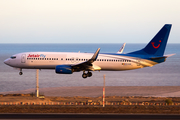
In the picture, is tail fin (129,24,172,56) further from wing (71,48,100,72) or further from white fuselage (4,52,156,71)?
wing (71,48,100,72)

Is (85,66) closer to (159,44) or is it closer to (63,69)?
(63,69)

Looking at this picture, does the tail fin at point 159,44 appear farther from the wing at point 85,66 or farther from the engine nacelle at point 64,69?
the engine nacelle at point 64,69

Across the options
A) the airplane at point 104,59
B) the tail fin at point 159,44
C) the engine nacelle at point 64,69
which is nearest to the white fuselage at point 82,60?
the airplane at point 104,59

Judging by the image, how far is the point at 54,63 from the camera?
62.4m

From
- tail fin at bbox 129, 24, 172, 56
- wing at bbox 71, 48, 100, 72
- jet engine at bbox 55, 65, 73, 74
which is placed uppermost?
tail fin at bbox 129, 24, 172, 56

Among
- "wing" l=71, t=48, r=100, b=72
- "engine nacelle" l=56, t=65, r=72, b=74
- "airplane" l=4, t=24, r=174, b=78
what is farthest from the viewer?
"airplane" l=4, t=24, r=174, b=78

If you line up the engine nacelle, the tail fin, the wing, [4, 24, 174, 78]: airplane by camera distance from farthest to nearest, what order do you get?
1. the tail fin
2. [4, 24, 174, 78]: airplane
3. the engine nacelle
4. the wing

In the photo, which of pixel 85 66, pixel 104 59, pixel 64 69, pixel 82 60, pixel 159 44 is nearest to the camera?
pixel 64 69

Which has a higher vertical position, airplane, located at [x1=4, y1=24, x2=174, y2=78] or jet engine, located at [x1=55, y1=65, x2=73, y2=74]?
airplane, located at [x1=4, y1=24, x2=174, y2=78]

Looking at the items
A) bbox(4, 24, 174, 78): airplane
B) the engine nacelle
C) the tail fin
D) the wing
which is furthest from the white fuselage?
the tail fin

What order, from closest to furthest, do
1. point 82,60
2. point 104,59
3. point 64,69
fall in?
point 64,69
point 82,60
point 104,59

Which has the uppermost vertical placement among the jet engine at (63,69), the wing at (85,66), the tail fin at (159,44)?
the tail fin at (159,44)

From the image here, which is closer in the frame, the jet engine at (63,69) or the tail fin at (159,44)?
the jet engine at (63,69)

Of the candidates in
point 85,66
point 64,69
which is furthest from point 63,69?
point 85,66
